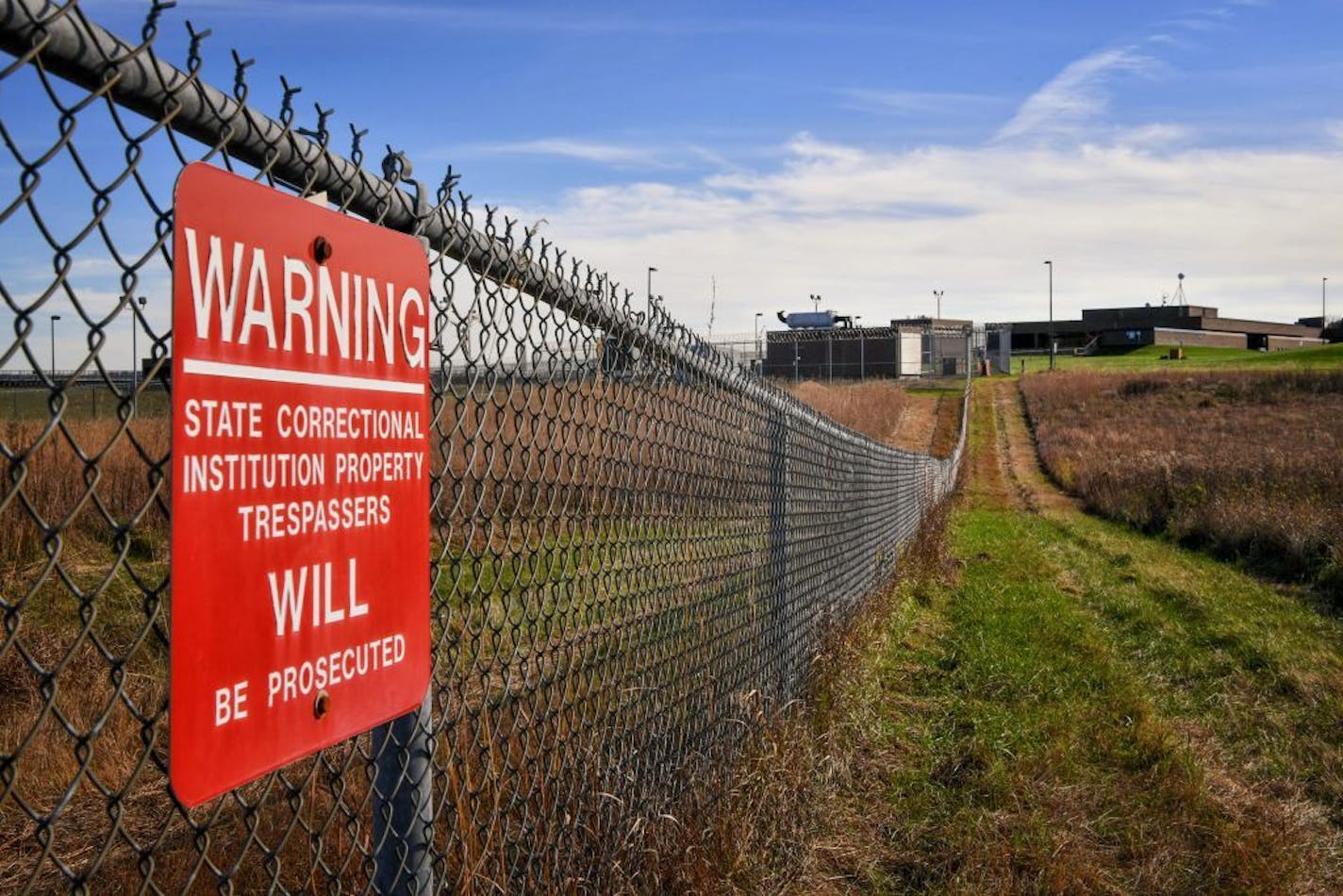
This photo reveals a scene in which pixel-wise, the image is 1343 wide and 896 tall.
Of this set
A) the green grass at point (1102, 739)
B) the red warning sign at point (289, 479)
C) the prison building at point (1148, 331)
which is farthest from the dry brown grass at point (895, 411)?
the prison building at point (1148, 331)

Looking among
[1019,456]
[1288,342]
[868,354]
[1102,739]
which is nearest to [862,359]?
[868,354]

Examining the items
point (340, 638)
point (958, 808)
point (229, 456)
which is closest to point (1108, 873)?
point (958, 808)

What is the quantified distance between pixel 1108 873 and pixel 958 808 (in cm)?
87

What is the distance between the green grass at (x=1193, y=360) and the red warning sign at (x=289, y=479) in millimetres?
67515

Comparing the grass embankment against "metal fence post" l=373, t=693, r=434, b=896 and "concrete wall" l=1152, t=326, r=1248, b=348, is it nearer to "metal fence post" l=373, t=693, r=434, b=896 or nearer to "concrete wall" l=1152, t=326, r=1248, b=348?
"metal fence post" l=373, t=693, r=434, b=896

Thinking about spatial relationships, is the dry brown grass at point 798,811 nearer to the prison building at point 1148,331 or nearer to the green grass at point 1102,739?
the green grass at point 1102,739

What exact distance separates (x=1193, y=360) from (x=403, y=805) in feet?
270

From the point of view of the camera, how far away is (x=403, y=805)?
2426mm

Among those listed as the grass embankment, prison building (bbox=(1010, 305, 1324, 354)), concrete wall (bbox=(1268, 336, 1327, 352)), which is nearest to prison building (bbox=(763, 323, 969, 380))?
prison building (bbox=(1010, 305, 1324, 354))

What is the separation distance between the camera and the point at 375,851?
2375mm

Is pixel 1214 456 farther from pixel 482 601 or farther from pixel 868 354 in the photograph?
pixel 868 354

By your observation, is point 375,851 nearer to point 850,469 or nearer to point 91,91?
point 91,91

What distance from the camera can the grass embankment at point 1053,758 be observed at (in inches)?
194

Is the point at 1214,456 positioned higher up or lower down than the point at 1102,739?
higher up
